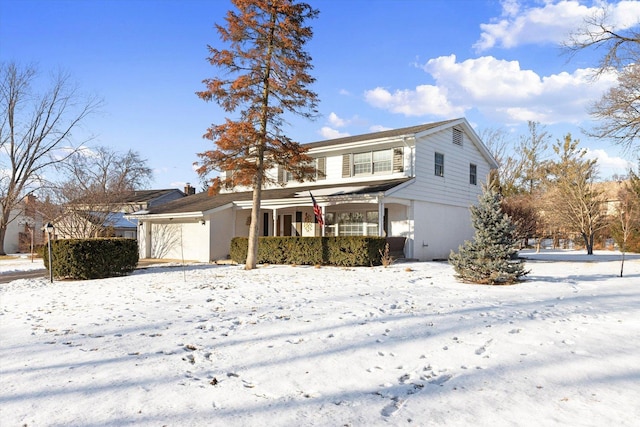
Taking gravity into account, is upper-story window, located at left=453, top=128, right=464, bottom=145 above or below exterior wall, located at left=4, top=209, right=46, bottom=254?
above

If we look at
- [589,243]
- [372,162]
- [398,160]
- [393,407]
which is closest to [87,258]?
[372,162]

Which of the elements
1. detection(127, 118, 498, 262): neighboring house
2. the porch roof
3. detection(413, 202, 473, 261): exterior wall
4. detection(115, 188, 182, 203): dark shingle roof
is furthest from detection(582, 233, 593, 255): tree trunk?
detection(115, 188, 182, 203): dark shingle roof

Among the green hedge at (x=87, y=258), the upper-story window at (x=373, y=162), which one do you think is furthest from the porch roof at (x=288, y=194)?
the green hedge at (x=87, y=258)

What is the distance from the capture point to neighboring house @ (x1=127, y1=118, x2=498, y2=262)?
748 inches

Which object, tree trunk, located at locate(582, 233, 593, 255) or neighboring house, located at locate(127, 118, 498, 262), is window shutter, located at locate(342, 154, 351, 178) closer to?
neighboring house, located at locate(127, 118, 498, 262)

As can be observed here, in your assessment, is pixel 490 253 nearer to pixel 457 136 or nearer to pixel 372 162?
pixel 372 162

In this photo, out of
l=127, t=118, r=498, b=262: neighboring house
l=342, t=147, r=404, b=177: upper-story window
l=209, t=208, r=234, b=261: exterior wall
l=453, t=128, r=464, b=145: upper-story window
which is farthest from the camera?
l=209, t=208, r=234, b=261: exterior wall

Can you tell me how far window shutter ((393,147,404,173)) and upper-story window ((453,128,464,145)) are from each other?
3.74m

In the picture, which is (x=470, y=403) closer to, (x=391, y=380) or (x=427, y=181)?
(x=391, y=380)

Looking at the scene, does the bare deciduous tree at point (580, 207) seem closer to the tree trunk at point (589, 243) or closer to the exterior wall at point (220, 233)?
the tree trunk at point (589, 243)

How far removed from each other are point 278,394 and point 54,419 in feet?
6.01

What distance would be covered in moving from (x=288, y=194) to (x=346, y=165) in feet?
10.2

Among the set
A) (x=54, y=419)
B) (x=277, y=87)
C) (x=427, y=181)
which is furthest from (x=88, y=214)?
(x=54, y=419)

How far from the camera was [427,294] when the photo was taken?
929 centimetres
